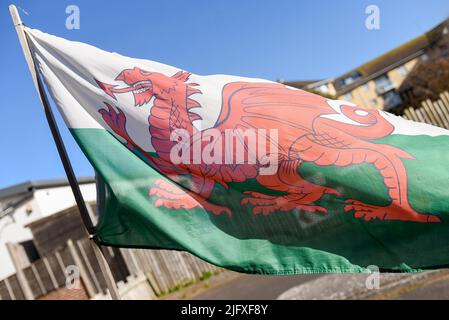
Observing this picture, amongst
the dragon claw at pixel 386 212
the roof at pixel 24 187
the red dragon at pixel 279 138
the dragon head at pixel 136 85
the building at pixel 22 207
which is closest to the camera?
the dragon claw at pixel 386 212

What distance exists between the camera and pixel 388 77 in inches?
2159

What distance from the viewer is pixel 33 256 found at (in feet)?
58.7

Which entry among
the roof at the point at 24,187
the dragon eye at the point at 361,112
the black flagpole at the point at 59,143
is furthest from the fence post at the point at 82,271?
the roof at the point at 24,187

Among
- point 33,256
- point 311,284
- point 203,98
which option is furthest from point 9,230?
point 203,98

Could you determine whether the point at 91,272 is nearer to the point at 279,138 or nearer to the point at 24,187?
the point at 279,138

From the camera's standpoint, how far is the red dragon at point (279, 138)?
329 centimetres

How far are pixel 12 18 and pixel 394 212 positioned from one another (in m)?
3.16

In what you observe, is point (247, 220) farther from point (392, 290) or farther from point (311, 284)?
point (311, 284)

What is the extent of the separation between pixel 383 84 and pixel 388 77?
93 centimetres

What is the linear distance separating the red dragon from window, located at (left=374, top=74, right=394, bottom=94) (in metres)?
54.2

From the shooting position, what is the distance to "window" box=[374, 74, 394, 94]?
54.6 metres

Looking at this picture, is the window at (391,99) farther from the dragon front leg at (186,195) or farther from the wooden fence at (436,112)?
the dragon front leg at (186,195)

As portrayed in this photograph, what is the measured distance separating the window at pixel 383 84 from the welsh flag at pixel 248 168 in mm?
54235

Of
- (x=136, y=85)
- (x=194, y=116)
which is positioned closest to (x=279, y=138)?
(x=194, y=116)
